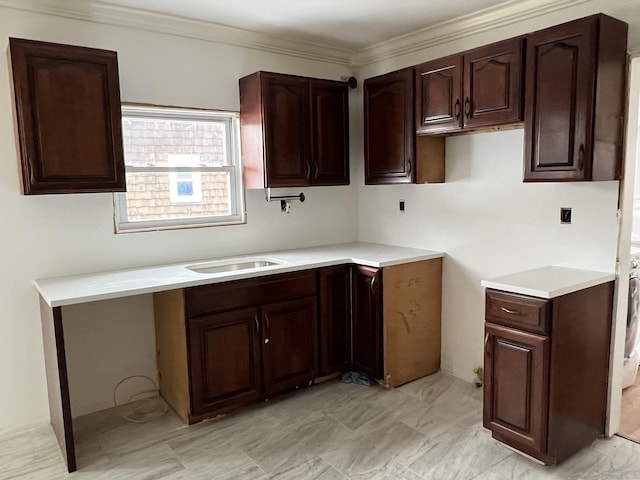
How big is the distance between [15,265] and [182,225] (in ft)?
3.30

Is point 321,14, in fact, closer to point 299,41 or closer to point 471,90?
point 299,41

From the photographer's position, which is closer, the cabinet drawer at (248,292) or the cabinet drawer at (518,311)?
the cabinet drawer at (518,311)

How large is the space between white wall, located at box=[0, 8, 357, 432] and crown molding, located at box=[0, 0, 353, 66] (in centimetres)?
4

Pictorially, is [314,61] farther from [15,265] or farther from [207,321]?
[15,265]

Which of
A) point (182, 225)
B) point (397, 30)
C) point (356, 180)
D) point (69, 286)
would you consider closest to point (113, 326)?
point (69, 286)

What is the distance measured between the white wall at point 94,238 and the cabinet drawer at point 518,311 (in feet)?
5.94

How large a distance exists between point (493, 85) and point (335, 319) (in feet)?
5.92

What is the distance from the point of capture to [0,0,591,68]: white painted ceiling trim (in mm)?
2711

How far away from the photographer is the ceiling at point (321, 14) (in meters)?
2.82

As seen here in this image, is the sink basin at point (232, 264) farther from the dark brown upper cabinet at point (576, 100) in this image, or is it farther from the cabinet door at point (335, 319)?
the dark brown upper cabinet at point (576, 100)

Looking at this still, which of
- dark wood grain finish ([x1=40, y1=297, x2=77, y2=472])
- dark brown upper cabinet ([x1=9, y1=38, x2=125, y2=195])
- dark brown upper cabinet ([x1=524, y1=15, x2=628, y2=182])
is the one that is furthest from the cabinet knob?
A: dark wood grain finish ([x1=40, y1=297, x2=77, y2=472])

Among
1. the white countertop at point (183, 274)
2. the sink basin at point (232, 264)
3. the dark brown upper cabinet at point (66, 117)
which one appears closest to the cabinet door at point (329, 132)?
the white countertop at point (183, 274)

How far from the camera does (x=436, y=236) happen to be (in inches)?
138

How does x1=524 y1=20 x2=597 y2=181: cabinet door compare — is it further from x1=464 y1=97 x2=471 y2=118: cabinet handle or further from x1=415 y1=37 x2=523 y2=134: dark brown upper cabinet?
x1=464 y1=97 x2=471 y2=118: cabinet handle
